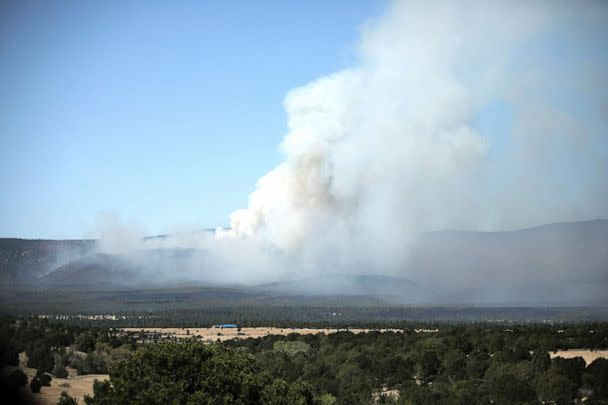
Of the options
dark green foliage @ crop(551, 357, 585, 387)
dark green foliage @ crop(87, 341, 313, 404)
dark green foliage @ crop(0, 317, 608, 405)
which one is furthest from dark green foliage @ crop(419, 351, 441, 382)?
dark green foliage @ crop(87, 341, 313, 404)

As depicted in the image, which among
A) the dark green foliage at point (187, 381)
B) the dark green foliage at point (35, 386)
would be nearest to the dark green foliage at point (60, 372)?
the dark green foliage at point (35, 386)

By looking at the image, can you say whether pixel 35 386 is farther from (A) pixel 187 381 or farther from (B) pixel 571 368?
(B) pixel 571 368

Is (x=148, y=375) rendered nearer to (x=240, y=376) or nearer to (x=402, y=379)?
(x=240, y=376)

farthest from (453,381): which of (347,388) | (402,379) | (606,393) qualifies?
(606,393)

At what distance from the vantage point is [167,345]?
32156 mm

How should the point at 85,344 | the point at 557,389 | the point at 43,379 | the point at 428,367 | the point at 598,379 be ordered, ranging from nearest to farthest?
the point at 557,389
the point at 598,379
the point at 43,379
the point at 428,367
the point at 85,344

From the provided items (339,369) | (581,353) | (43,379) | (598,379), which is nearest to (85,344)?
(43,379)

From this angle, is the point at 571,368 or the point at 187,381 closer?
the point at 187,381

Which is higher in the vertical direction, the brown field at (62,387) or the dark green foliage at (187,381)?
the dark green foliage at (187,381)

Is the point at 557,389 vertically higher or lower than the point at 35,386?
lower

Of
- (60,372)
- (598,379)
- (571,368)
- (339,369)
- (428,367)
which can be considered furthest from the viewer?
(339,369)

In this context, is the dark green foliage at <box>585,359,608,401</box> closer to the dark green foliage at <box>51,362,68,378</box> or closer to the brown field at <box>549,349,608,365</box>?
the brown field at <box>549,349,608,365</box>

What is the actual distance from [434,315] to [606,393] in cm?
14632

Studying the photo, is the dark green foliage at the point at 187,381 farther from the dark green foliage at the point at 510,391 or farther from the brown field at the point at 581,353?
the brown field at the point at 581,353
